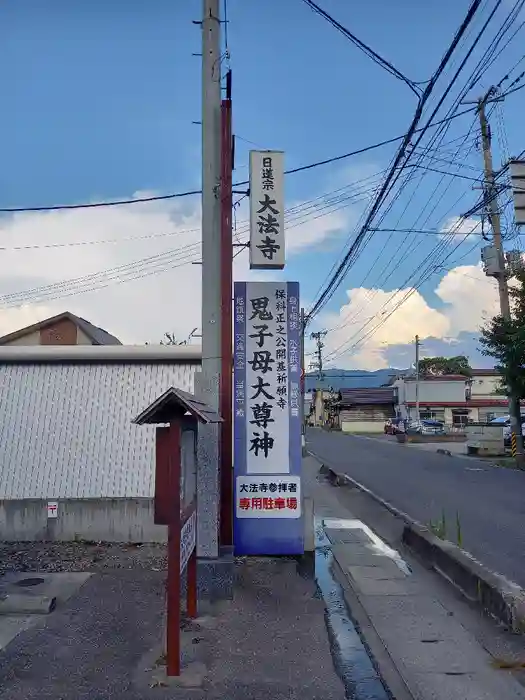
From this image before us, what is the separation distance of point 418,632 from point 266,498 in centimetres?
243

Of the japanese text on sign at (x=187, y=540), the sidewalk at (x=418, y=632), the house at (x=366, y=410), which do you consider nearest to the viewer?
the sidewalk at (x=418, y=632)

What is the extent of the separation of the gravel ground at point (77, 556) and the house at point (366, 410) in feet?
220

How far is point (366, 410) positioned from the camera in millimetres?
77250

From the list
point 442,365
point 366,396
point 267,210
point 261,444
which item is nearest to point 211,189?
point 267,210

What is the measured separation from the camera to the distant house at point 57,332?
2753 centimetres

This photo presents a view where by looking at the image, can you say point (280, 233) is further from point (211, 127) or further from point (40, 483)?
point (40, 483)

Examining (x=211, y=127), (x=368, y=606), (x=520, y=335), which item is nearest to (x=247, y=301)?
(x=211, y=127)

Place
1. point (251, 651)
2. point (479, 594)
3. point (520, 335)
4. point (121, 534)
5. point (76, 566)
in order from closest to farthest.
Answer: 1. point (251, 651)
2. point (479, 594)
3. point (76, 566)
4. point (121, 534)
5. point (520, 335)

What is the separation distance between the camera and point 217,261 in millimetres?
8188

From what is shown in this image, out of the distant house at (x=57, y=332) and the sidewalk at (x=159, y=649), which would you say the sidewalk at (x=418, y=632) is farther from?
the distant house at (x=57, y=332)

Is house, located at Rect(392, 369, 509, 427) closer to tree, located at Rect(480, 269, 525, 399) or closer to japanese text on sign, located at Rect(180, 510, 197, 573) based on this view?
tree, located at Rect(480, 269, 525, 399)

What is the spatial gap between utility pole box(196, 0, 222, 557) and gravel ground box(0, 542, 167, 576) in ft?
6.17

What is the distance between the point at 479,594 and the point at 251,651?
10.1 ft

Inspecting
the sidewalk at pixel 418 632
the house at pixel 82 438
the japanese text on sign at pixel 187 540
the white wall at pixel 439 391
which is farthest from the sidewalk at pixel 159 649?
the white wall at pixel 439 391
